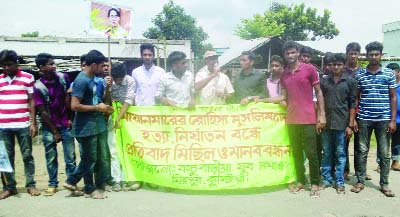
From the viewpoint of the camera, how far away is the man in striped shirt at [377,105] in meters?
5.44

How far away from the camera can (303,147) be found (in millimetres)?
5586

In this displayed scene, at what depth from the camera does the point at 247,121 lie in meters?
5.68

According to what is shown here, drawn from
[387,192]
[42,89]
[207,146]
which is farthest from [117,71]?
[387,192]

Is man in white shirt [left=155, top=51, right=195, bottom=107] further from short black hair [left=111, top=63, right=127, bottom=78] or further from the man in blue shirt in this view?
the man in blue shirt

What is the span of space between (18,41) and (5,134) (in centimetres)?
1802

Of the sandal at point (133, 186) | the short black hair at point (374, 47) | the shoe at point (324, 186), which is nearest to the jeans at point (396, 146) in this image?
the shoe at point (324, 186)

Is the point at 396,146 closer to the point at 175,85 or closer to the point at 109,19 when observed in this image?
the point at 175,85

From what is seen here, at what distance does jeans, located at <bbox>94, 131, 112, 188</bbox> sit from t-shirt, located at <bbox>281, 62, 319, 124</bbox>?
2611mm

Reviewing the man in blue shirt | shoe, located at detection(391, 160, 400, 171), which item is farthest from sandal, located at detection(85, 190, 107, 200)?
shoe, located at detection(391, 160, 400, 171)

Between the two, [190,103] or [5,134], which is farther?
[190,103]

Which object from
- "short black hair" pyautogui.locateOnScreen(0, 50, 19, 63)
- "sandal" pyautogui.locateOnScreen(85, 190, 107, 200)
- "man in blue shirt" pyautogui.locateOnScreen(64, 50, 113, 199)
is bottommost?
"sandal" pyautogui.locateOnScreen(85, 190, 107, 200)

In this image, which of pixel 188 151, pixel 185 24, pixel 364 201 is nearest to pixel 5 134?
pixel 188 151

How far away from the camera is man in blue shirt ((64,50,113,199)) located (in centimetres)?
496

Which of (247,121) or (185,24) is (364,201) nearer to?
(247,121)
